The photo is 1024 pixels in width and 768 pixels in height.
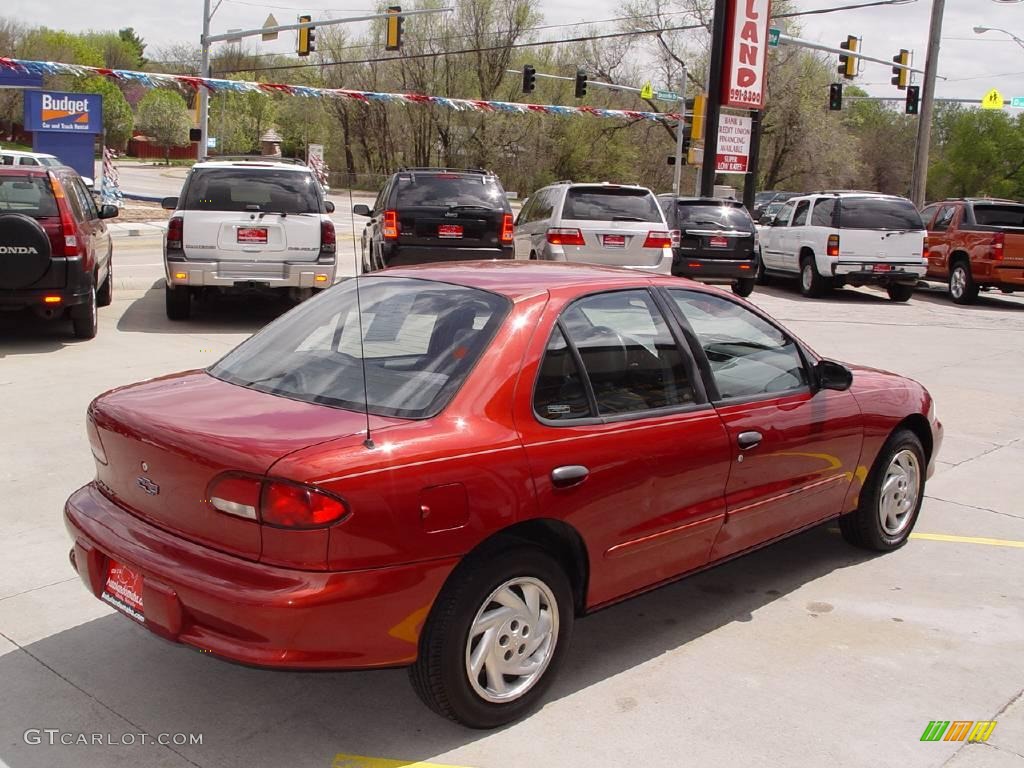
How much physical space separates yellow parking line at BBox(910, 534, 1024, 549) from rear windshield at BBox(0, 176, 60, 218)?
807 cm

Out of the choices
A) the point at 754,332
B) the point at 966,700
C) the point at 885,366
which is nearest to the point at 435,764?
the point at 966,700

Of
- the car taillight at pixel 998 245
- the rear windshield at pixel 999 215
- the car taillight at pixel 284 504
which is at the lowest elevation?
the car taillight at pixel 284 504

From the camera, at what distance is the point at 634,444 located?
405 cm

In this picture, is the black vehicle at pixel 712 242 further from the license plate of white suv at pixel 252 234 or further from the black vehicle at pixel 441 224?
the license plate of white suv at pixel 252 234

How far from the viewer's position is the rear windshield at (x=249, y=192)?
39.1 feet

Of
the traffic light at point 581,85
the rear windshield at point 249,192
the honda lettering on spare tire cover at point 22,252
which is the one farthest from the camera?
the traffic light at point 581,85

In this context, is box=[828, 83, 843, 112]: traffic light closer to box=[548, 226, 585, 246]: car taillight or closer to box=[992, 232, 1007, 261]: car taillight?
box=[992, 232, 1007, 261]: car taillight

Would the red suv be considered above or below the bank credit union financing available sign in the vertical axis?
below

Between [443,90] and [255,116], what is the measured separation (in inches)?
1027

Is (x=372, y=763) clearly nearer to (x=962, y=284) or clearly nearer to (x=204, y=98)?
(x=962, y=284)

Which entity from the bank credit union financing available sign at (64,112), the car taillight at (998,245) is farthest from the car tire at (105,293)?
the bank credit union financing available sign at (64,112)

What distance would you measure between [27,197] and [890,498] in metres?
8.26

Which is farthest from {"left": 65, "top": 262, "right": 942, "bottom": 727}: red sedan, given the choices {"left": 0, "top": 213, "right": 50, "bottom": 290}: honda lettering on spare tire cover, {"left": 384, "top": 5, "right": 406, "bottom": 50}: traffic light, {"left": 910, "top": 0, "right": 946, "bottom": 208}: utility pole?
{"left": 384, "top": 5, "right": 406, "bottom": 50}: traffic light

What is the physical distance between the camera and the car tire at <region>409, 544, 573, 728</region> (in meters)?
3.49
